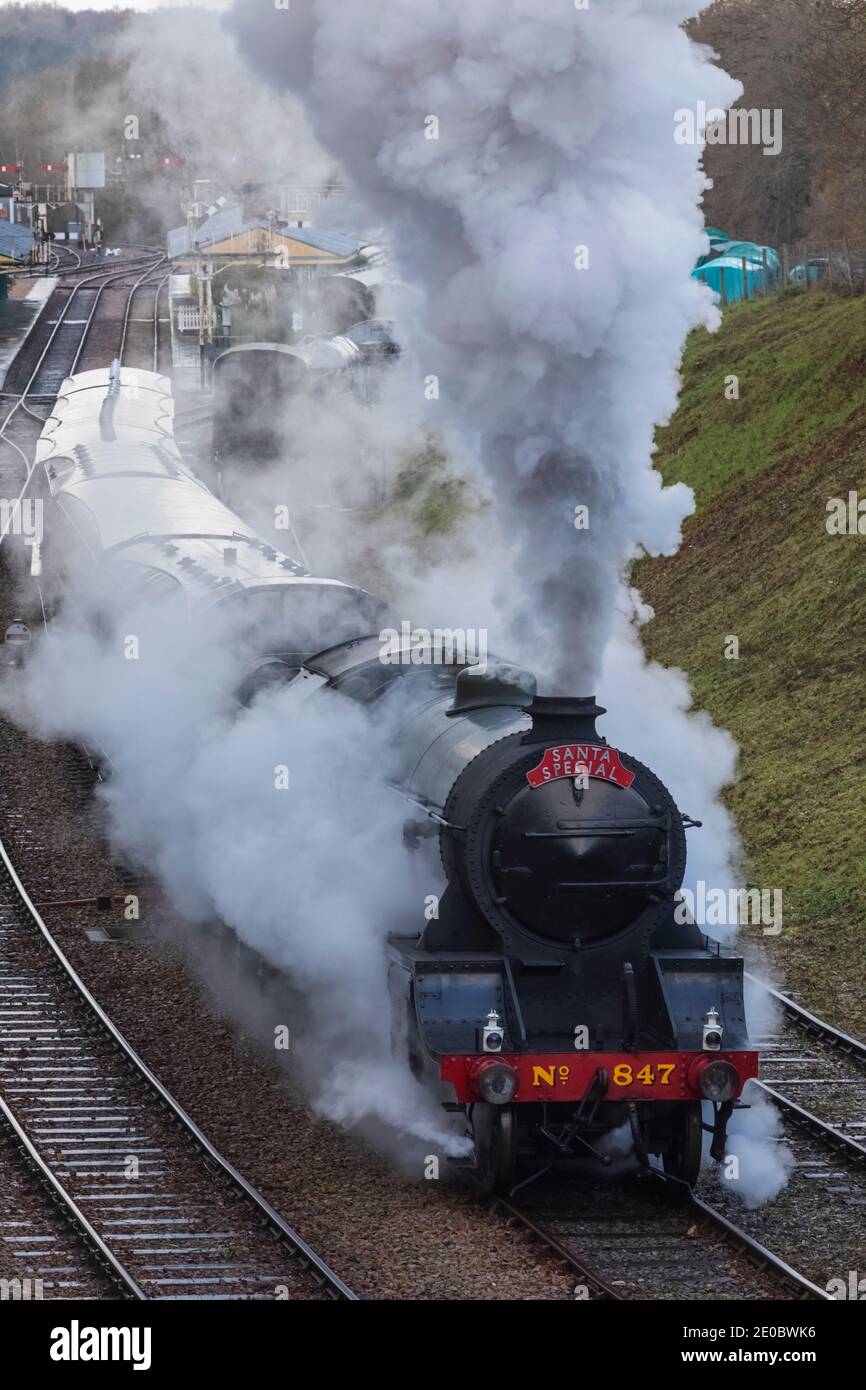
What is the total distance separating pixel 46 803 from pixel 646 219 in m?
12.0

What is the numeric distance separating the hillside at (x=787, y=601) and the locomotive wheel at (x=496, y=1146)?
471cm

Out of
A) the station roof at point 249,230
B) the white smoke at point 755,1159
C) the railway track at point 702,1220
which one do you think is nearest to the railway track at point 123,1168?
the railway track at point 702,1220

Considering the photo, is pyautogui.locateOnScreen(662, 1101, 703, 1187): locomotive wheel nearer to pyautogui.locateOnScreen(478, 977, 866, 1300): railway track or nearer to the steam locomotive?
the steam locomotive

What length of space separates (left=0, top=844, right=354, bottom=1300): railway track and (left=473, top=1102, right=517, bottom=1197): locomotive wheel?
3.88ft

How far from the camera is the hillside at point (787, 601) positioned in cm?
1669

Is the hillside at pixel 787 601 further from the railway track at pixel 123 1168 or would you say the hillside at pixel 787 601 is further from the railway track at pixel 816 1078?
the railway track at pixel 123 1168

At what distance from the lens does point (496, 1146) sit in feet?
32.4

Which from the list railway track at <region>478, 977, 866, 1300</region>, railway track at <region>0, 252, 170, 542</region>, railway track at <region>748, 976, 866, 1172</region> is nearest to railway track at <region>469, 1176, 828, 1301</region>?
railway track at <region>478, 977, 866, 1300</region>

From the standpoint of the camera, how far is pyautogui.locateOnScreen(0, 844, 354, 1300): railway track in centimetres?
914

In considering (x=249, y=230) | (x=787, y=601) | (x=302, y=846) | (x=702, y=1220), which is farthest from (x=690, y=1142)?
(x=249, y=230)

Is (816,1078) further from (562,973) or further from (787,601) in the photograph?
(787,601)

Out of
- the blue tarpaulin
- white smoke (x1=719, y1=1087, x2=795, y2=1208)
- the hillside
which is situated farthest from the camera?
the blue tarpaulin

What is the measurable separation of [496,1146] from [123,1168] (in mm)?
2527
